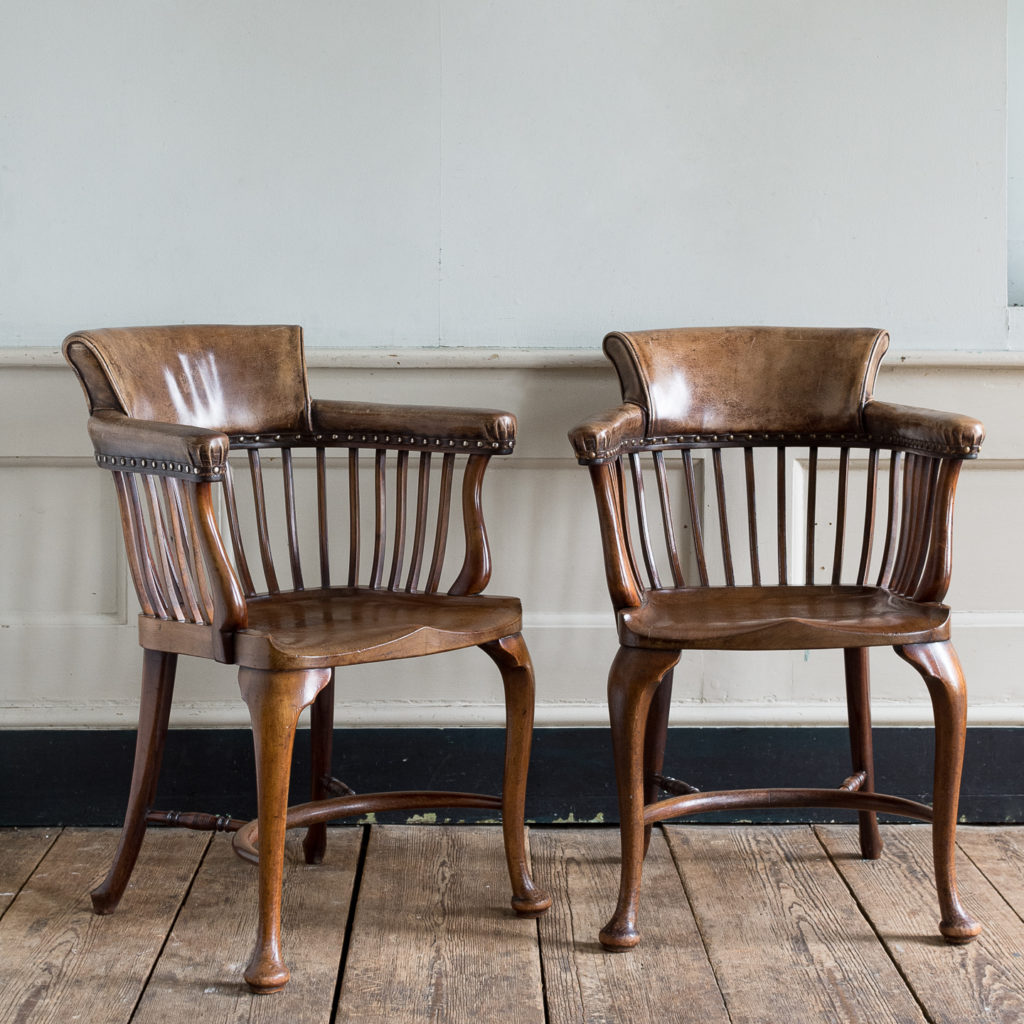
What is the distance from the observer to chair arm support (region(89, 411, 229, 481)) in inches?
58.7

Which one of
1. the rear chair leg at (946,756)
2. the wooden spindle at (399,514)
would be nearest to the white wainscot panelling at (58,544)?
the wooden spindle at (399,514)

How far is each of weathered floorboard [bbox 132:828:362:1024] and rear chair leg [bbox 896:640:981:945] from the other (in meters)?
0.94

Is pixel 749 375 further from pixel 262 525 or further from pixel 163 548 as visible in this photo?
pixel 163 548

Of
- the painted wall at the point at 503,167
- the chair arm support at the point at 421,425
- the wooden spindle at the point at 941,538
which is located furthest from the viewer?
the painted wall at the point at 503,167

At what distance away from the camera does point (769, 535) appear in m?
2.26

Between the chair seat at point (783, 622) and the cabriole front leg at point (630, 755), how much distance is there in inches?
1.2

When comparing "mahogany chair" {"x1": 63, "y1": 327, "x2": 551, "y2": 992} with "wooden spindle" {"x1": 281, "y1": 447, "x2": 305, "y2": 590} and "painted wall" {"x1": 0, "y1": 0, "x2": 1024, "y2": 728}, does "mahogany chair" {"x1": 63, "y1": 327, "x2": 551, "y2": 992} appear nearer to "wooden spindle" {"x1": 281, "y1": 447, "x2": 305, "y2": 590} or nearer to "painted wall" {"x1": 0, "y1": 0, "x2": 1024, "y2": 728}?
"wooden spindle" {"x1": 281, "y1": 447, "x2": 305, "y2": 590}

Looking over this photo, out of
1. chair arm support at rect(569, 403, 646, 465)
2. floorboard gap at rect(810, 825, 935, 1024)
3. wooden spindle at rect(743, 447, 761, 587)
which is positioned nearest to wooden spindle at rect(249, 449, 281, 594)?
chair arm support at rect(569, 403, 646, 465)

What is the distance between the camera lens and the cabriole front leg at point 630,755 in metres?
1.67

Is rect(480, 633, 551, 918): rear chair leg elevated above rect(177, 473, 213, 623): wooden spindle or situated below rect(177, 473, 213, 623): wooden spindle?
below

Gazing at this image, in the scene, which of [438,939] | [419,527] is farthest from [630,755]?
[419,527]

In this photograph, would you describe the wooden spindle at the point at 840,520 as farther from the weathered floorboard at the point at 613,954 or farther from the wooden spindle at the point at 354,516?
the wooden spindle at the point at 354,516

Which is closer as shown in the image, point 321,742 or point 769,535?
point 321,742

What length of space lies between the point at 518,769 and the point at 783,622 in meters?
0.50
